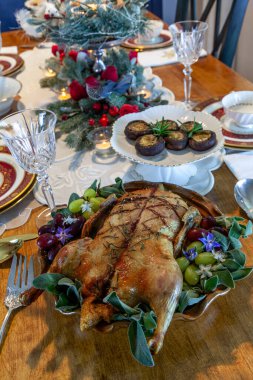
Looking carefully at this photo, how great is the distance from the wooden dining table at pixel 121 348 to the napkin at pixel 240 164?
0.25 metres

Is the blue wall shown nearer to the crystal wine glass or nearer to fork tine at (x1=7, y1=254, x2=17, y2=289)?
the crystal wine glass

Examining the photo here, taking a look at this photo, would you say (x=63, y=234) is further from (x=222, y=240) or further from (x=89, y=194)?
(x=222, y=240)

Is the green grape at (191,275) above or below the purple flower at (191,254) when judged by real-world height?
below

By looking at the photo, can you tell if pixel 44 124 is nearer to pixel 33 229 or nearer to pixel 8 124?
pixel 8 124

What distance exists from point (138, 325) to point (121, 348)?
107 millimetres

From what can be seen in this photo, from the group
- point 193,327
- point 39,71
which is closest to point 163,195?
point 193,327

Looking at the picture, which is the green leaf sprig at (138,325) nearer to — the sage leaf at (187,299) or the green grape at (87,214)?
the sage leaf at (187,299)

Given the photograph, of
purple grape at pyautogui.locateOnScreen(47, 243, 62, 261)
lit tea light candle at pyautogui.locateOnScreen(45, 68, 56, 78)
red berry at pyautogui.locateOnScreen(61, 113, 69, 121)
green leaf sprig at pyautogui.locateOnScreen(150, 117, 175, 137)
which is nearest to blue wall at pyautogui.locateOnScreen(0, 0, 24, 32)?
lit tea light candle at pyautogui.locateOnScreen(45, 68, 56, 78)

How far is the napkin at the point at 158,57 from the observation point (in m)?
1.40

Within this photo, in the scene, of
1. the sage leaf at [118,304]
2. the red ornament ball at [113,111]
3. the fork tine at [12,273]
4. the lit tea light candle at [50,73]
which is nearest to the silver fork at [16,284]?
the fork tine at [12,273]

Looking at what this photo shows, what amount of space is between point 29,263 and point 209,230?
319mm

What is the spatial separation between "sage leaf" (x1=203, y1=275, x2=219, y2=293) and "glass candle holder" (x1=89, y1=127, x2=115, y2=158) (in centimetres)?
53

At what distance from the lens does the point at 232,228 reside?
1.85ft

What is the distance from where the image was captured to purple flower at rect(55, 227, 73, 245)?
1.96 feet
